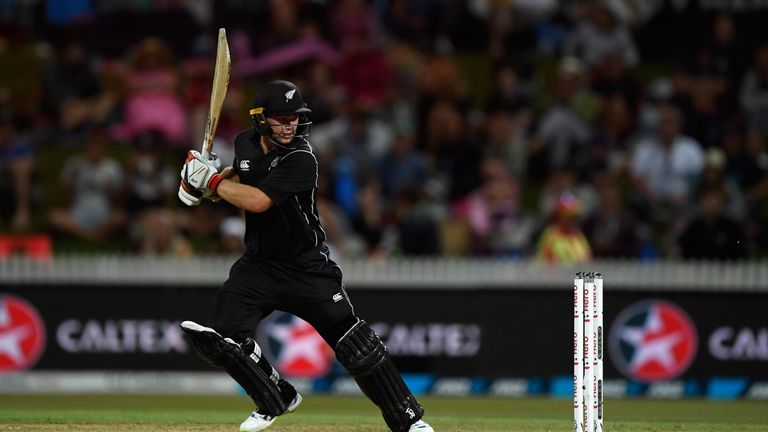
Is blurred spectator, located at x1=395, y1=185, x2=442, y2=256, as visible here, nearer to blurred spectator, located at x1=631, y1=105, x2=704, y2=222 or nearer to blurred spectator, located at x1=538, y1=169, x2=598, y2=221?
blurred spectator, located at x1=538, y1=169, x2=598, y2=221

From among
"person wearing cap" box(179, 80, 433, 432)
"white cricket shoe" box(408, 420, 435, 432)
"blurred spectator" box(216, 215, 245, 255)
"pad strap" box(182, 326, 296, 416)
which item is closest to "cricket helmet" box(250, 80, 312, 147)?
"person wearing cap" box(179, 80, 433, 432)

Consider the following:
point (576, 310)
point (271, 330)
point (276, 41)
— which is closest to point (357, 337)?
point (576, 310)

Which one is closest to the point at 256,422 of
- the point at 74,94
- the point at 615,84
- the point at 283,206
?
the point at 283,206

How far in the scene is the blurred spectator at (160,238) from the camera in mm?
12844

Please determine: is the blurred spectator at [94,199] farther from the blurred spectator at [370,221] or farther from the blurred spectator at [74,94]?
the blurred spectator at [370,221]

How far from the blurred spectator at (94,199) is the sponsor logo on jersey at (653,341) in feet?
17.6

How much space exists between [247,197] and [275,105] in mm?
549

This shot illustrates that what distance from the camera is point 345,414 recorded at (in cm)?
1010

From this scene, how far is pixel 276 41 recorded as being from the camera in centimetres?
1556

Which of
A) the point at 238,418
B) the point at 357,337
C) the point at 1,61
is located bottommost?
the point at 238,418

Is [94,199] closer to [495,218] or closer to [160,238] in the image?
[160,238]

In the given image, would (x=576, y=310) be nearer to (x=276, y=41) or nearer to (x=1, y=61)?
(x=276, y=41)

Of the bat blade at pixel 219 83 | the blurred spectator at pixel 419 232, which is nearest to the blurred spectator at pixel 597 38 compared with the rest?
the blurred spectator at pixel 419 232

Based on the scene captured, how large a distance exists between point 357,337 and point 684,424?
2835 mm
